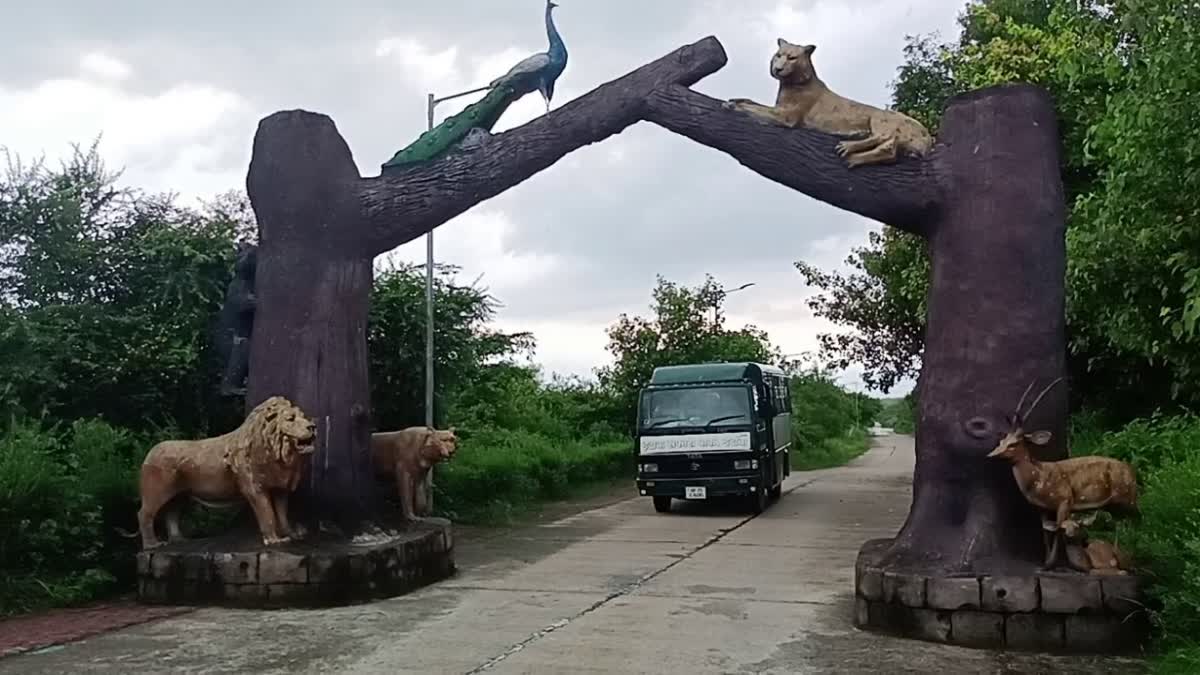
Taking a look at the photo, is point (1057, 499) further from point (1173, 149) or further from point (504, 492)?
point (504, 492)

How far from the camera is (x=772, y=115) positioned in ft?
26.3

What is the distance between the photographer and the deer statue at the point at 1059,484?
261 inches

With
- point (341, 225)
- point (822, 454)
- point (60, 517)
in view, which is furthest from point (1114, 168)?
point (822, 454)

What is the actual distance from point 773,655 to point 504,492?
1015 cm

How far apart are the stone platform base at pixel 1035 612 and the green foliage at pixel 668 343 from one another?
60.1ft

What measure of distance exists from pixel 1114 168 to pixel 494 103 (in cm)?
541

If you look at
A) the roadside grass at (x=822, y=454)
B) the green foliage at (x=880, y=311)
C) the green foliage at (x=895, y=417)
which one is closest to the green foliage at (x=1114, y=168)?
the green foliage at (x=880, y=311)

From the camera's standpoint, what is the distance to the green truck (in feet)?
51.3

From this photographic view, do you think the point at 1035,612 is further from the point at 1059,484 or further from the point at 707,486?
the point at 707,486

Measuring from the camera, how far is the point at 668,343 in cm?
2591

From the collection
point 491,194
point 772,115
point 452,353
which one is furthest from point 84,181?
point 772,115

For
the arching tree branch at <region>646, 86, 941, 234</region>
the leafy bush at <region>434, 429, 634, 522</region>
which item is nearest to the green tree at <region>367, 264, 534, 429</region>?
the leafy bush at <region>434, 429, 634, 522</region>

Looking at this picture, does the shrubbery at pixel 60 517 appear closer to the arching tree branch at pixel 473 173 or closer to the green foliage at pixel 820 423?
the arching tree branch at pixel 473 173

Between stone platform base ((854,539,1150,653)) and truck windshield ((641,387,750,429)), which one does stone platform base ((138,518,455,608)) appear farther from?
truck windshield ((641,387,750,429))
